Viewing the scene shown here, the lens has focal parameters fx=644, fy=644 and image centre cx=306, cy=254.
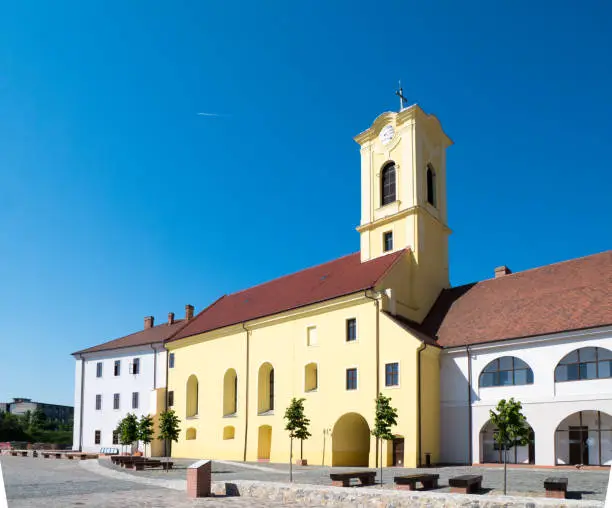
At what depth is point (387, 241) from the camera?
3631cm

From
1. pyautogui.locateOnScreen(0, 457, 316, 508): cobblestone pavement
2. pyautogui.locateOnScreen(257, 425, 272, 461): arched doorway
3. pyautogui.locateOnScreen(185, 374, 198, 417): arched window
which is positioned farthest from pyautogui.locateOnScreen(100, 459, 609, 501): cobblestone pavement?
pyautogui.locateOnScreen(185, 374, 198, 417): arched window

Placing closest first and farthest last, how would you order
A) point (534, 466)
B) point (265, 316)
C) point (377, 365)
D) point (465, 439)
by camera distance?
point (534, 466)
point (465, 439)
point (377, 365)
point (265, 316)

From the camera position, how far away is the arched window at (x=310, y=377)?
3400cm

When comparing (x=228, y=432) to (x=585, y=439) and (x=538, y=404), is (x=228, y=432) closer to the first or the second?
(x=538, y=404)

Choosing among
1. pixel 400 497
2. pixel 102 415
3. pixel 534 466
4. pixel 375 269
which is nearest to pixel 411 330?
pixel 375 269

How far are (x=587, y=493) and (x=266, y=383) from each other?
22.6 metres

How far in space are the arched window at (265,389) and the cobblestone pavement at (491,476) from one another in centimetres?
573

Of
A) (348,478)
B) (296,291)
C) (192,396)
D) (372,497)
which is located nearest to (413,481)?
(348,478)

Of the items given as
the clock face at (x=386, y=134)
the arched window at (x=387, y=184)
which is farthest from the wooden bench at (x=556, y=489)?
the clock face at (x=386, y=134)

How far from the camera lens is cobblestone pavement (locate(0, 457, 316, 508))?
52.9ft

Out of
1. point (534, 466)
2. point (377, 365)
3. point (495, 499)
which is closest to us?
point (495, 499)

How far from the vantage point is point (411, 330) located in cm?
2973

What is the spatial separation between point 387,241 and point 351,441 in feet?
36.4

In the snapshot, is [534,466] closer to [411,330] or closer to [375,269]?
[411,330]
